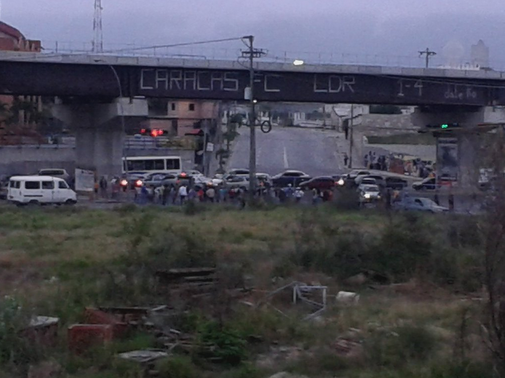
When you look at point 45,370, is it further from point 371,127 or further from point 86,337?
point 371,127

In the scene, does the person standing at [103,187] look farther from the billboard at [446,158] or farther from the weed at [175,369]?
the weed at [175,369]

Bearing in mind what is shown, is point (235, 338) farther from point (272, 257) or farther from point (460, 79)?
point (460, 79)

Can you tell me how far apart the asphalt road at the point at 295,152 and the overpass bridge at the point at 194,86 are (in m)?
20.6

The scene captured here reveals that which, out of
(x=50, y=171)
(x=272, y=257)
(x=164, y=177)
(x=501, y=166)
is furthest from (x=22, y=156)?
(x=501, y=166)

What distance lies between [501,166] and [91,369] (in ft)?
17.9

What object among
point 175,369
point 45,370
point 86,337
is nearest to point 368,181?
point 86,337

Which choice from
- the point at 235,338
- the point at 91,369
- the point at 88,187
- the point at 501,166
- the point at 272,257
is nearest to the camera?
the point at 501,166

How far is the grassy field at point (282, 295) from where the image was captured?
12078 mm

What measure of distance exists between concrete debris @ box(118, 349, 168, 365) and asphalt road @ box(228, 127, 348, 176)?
206ft

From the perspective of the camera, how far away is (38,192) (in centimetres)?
4844

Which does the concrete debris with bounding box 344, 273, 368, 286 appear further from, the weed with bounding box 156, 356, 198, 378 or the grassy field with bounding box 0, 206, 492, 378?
the weed with bounding box 156, 356, 198, 378

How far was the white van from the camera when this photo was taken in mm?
48341

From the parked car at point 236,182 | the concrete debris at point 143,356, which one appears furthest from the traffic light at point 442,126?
the concrete debris at point 143,356

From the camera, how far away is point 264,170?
254 feet
